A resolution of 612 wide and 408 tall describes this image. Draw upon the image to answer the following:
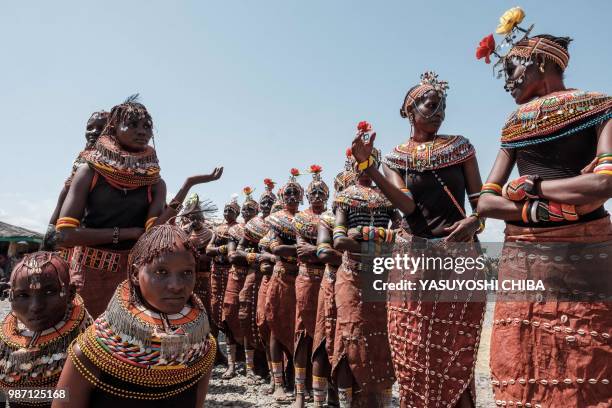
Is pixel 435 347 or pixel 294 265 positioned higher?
pixel 294 265

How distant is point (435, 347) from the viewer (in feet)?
12.6

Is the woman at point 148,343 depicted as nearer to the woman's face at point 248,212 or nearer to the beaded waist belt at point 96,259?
the beaded waist belt at point 96,259

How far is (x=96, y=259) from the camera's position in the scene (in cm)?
382

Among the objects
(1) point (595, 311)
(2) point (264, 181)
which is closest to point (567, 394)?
(1) point (595, 311)

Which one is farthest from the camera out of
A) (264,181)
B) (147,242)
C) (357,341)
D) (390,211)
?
(264,181)

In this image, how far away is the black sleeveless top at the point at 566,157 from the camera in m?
2.84

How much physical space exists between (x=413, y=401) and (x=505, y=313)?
1263 millimetres

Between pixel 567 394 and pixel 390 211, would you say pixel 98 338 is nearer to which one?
pixel 567 394

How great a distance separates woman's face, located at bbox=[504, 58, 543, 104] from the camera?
3061 millimetres

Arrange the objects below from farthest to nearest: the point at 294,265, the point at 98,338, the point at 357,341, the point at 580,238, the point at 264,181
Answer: the point at 264,181 < the point at 294,265 < the point at 357,341 < the point at 580,238 < the point at 98,338

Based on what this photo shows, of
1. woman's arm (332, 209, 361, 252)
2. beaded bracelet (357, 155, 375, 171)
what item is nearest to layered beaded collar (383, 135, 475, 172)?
beaded bracelet (357, 155, 375, 171)

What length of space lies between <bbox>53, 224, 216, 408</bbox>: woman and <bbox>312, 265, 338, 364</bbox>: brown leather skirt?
3.16m

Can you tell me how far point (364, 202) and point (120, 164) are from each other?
2398 millimetres

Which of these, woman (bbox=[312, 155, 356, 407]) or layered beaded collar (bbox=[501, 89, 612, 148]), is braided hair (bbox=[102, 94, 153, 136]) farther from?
layered beaded collar (bbox=[501, 89, 612, 148])
